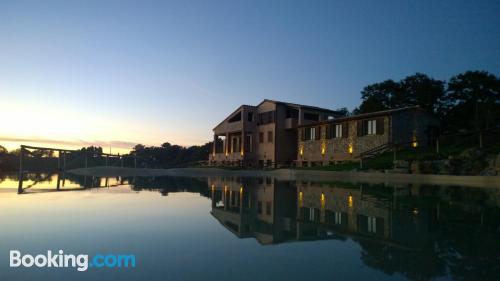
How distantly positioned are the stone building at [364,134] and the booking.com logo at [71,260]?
999 inches

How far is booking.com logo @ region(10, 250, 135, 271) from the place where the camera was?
11.4 feet

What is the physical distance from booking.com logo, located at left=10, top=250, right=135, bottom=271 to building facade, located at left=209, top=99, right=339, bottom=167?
33112 mm

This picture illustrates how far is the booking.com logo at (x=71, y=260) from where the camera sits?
349 centimetres

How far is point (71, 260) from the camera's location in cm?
365

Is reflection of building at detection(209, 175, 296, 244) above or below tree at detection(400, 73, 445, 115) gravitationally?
below

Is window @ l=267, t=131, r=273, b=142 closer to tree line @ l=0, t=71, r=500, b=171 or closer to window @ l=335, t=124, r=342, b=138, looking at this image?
window @ l=335, t=124, r=342, b=138

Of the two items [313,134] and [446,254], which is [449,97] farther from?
[446,254]

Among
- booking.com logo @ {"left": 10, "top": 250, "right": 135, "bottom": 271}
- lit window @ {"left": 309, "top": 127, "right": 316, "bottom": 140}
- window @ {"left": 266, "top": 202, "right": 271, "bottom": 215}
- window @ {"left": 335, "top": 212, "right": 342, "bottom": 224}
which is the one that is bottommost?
window @ {"left": 266, "top": 202, "right": 271, "bottom": 215}

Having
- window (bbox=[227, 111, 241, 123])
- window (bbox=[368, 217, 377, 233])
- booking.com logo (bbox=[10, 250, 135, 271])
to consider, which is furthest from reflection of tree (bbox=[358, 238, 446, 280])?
window (bbox=[227, 111, 241, 123])

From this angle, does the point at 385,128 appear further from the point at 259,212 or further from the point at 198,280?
the point at 198,280

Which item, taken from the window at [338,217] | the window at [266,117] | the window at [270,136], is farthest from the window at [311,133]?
the window at [338,217]

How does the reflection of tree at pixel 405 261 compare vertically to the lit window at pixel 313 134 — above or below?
below

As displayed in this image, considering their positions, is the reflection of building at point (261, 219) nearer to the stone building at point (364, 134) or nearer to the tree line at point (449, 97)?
the stone building at point (364, 134)

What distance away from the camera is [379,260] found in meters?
3.73
